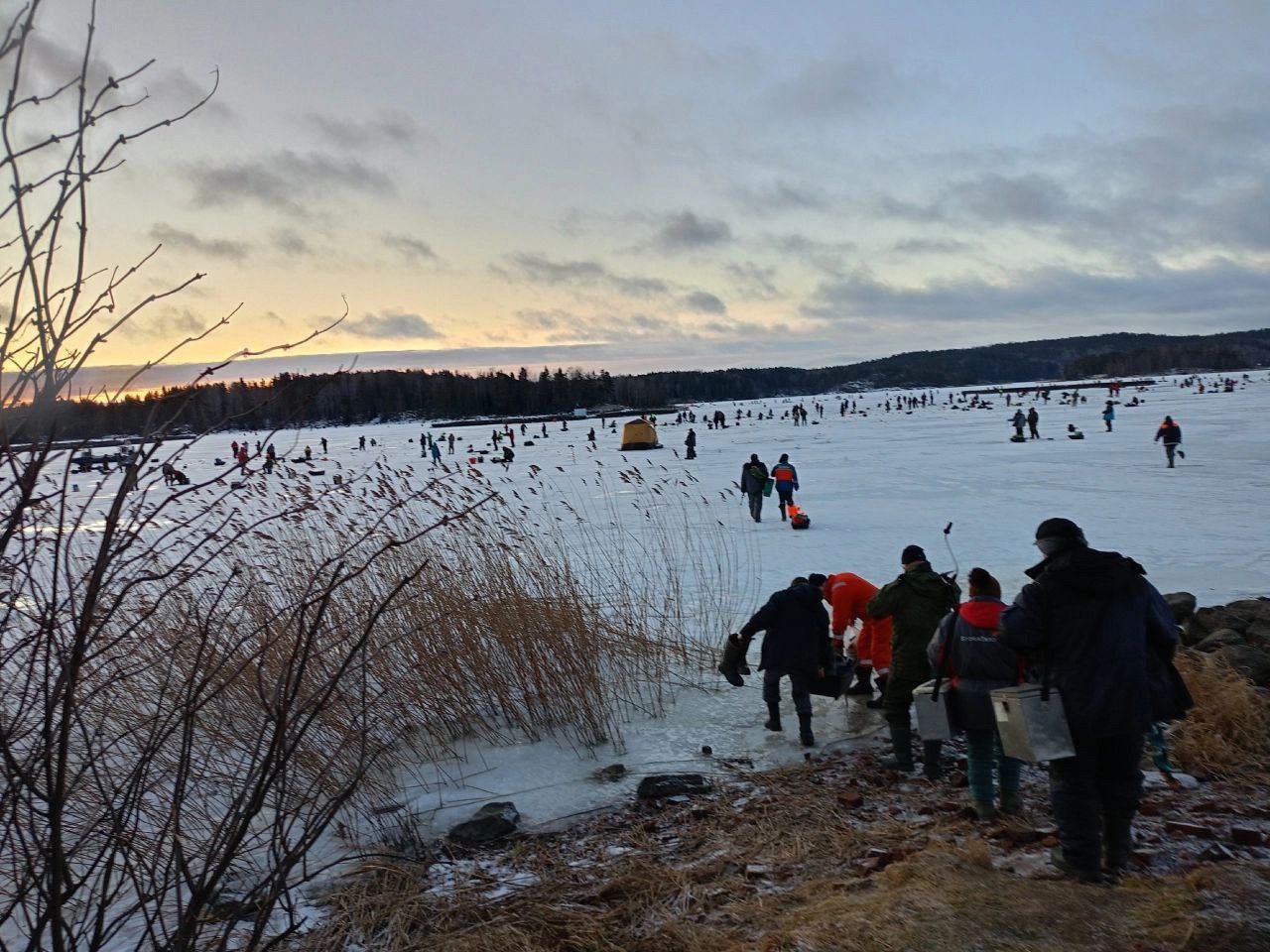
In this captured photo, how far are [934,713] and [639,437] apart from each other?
113ft

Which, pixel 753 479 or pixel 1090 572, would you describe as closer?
pixel 1090 572

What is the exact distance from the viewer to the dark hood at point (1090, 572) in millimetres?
Answer: 3668

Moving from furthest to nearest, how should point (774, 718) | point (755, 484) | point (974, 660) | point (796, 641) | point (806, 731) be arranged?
point (755, 484) < point (774, 718) < point (796, 641) < point (806, 731) < point (974, 660)

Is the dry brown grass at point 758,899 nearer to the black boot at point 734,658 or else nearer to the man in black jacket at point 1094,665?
the man in black jacket at point 1094,665

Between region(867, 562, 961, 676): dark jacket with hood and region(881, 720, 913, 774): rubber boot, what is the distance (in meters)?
0.34

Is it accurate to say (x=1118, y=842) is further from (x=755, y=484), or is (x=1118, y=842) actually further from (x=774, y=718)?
(x=755, y=484)

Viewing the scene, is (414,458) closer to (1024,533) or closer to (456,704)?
(1024,533)

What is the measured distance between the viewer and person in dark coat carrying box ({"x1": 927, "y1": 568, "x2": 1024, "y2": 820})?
182 inches

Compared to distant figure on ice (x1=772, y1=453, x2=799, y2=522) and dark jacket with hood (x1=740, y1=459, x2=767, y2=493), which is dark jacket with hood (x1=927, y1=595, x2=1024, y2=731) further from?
distant figure on ice (x1=772, y1=453, x2=799, y2=522)

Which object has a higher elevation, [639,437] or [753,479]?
[639,437]

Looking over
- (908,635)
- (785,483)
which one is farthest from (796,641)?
(785,483)

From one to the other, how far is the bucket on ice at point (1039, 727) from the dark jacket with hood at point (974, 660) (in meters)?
0.78

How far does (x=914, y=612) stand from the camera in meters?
5.64

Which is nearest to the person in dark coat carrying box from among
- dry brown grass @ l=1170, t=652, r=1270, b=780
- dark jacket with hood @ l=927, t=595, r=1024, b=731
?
dark jacket with hood @ l=927, t=595, r=1024, b=731
